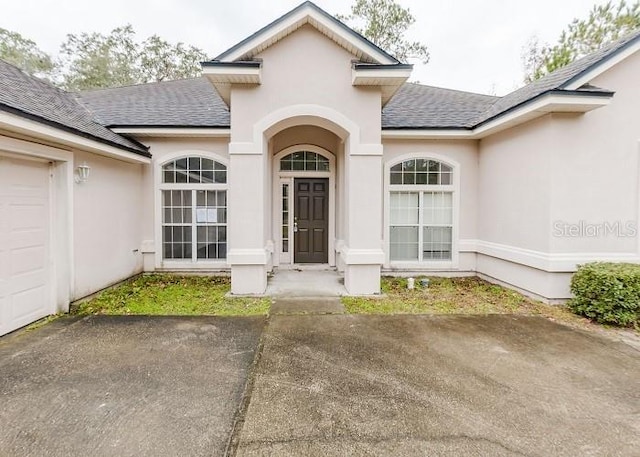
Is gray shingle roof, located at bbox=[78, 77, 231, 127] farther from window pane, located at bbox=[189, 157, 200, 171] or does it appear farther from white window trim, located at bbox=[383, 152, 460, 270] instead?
white window trim, located at bbox=[383, 152, 460, 270]

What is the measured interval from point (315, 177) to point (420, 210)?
3149mm

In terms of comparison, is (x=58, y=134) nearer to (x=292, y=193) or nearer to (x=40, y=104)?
(x=40, y=104)

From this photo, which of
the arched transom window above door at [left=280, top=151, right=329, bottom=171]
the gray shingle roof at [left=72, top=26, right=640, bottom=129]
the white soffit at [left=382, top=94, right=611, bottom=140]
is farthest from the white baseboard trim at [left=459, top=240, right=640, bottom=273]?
the arched transom window above door at [left=280, top=151, right=329, bottom=171]

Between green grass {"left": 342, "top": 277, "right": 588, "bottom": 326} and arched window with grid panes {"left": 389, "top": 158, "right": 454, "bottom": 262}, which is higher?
arched window with grid panes {"left": 389, "top": 158, "right": 454, "bottom": 262}

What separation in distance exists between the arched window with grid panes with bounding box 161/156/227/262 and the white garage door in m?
3.27

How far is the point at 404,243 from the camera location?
29.1 ft

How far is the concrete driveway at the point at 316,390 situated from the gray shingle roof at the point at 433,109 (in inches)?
218

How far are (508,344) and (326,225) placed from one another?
5.73 m

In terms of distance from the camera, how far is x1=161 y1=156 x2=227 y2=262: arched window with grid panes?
346 inches

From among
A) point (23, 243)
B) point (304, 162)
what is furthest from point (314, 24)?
point (23, 243)

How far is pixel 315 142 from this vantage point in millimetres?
9227

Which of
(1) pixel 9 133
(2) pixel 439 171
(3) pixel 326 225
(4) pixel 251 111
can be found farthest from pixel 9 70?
(2) pixel 439 171

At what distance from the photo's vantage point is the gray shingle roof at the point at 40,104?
4.77m

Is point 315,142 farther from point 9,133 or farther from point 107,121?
point 9,133
